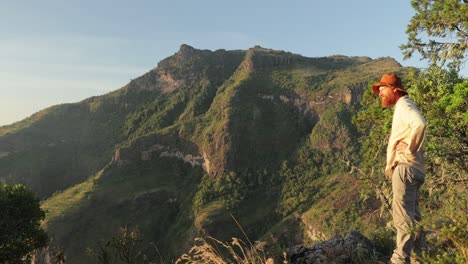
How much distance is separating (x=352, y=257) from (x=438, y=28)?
1328cm

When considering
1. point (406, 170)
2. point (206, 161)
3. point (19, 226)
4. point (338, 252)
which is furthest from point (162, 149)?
point (406, 170)

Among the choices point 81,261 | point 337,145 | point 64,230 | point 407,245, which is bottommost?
point 81,261

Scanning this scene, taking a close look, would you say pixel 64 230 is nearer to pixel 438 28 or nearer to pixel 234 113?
pixel 234 113

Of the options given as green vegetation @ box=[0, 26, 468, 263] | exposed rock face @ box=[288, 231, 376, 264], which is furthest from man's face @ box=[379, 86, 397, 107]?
green vegetation @ box=[0, 26, 468, 263]

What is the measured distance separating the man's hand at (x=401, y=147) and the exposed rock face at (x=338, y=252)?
201cm


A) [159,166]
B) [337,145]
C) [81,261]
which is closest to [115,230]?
[81,261]

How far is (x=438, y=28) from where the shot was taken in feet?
46.6

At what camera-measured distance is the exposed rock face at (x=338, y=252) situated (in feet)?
19.0

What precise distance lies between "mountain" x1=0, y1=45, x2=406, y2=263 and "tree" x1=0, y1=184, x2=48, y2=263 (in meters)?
51.6

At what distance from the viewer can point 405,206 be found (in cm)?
439

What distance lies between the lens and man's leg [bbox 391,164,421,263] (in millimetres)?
4301

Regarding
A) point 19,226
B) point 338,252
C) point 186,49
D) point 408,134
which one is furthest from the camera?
point 186,49

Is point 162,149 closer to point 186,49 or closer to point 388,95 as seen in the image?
point 186,49

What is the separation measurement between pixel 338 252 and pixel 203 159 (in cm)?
10438
